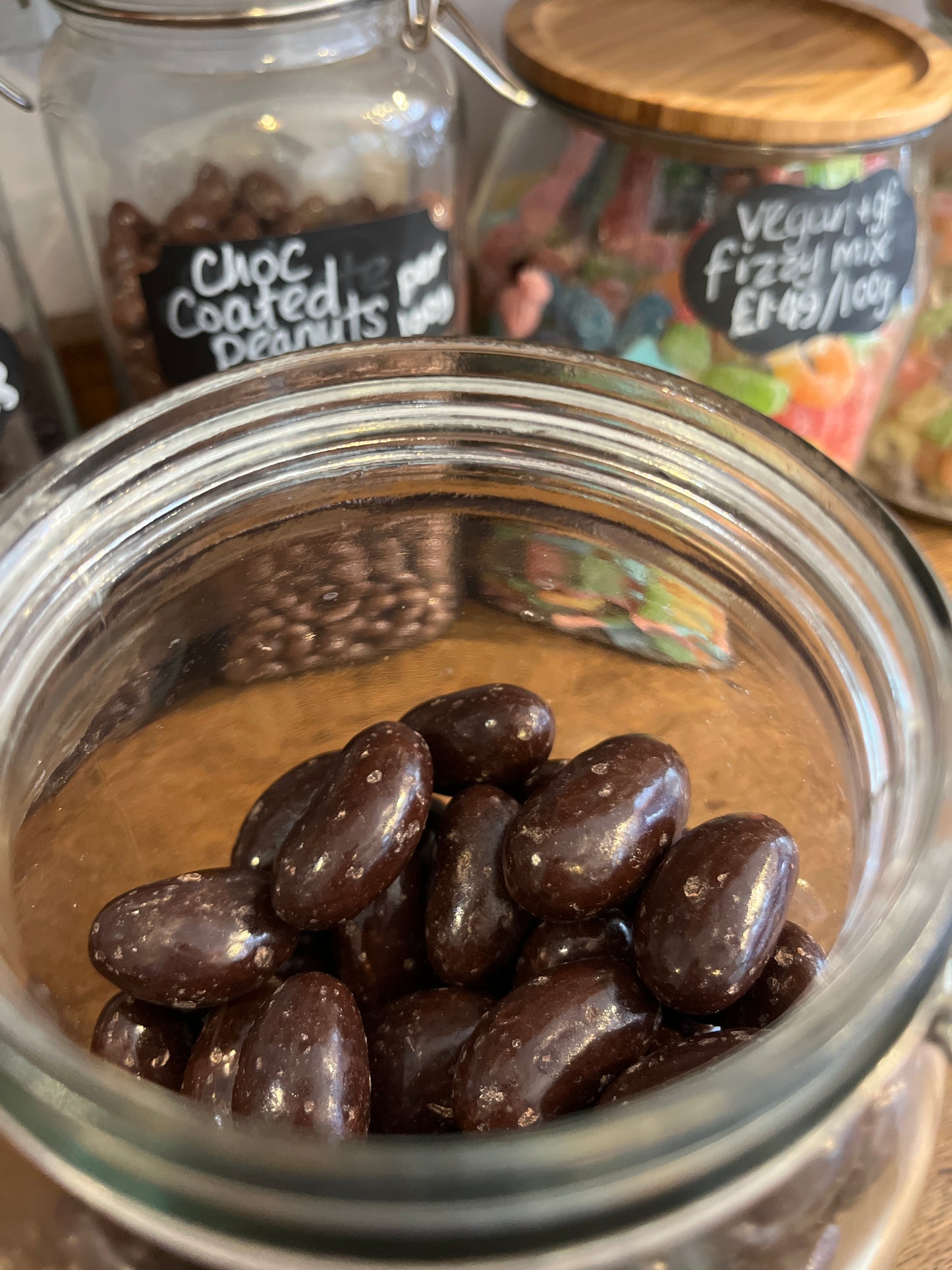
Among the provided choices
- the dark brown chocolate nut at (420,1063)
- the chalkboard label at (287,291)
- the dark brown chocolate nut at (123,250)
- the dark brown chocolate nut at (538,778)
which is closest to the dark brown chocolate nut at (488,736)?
the dark brown chocolate nut at (538,778)

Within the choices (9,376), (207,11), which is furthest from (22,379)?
(207,11)

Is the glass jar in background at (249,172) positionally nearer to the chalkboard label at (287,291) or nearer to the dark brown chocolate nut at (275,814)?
the chalkboard label at (287,291)

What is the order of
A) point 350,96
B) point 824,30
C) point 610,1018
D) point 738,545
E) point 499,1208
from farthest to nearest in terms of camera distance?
point 824,30 → point 350,96 → point 738,545 → point 610,1018 → point 499,1208

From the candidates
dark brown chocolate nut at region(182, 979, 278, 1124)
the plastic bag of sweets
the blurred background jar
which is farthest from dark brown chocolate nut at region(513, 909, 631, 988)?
the blurred background jar

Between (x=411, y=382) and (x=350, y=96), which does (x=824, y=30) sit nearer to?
Result: (x=350, y=96)

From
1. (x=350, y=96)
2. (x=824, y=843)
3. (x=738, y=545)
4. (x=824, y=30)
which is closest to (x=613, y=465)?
(x=738, y=545)
